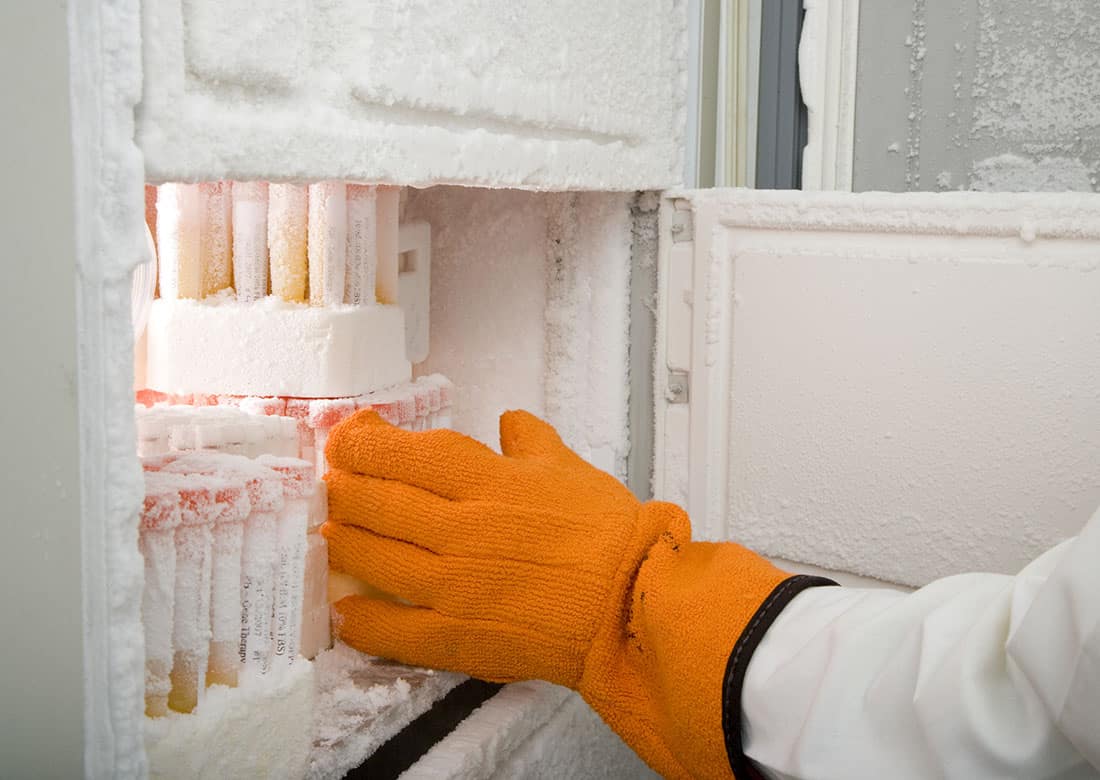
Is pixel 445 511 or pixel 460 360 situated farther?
pixel 460 360

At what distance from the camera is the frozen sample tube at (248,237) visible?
120 centimetres

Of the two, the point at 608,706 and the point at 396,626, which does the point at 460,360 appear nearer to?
the point at 396,626

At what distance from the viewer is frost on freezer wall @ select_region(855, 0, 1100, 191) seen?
1.26 metres

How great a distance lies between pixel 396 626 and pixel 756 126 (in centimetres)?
80

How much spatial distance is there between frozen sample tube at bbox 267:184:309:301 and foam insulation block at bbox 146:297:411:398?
0.10ft

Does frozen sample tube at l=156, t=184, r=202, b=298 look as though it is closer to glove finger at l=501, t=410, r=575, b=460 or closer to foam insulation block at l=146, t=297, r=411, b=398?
foam insulation block at l=146, t=297, r=411, b=398

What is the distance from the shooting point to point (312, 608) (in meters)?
1.10

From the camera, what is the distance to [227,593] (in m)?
0.89

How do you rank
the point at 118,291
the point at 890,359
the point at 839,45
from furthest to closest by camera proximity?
1. the point at 839,45
2. the point at 890,359
3. the point at 118,291

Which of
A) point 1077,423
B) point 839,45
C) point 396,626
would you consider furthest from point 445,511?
point 839,45

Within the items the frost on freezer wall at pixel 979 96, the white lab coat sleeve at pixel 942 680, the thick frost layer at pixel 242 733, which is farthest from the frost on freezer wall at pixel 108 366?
the frost on freezer wall at pixel 979 96

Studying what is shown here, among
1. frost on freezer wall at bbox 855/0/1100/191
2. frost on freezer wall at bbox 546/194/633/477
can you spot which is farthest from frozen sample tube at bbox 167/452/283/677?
frost on freezer wall at bbox 855/0/1100/191

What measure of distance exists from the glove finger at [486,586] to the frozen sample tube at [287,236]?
324 mm

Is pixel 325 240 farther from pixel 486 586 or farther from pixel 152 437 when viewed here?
pixel 486 586
